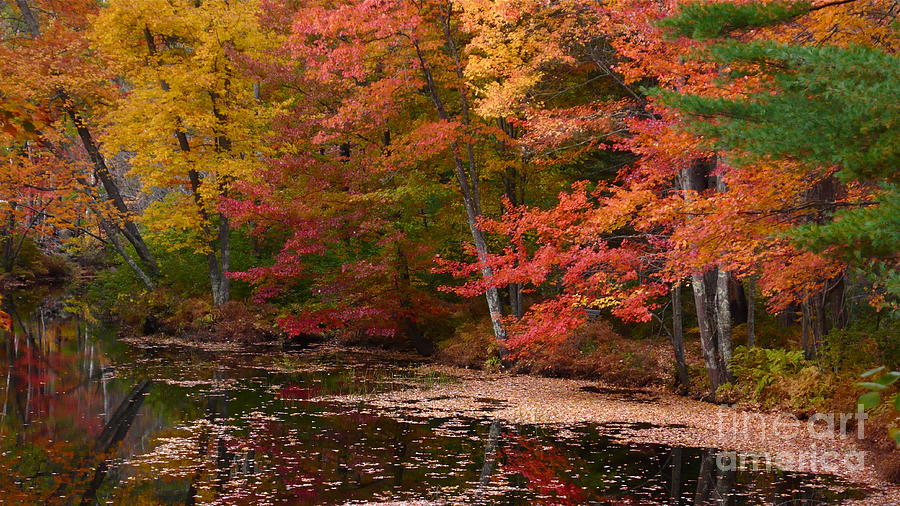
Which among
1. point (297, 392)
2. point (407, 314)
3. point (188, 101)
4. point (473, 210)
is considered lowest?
point (297, 392)

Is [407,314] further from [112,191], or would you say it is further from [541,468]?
[112,191]

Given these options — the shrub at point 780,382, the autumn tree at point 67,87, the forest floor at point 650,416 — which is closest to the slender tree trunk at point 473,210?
the forest floor at point 650,416

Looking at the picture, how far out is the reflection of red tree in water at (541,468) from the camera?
7.99m

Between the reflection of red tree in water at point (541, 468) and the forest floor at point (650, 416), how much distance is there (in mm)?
1340

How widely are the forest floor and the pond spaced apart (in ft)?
1.36

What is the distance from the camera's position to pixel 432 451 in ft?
32.0

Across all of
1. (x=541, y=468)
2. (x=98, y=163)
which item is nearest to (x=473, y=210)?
(x=541, y=468)

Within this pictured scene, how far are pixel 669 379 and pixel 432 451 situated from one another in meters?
6.63

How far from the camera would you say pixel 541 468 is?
9078mm

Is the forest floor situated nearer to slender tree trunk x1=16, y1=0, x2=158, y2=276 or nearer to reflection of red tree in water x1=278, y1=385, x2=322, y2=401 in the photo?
reflection of red tree in water x1=278, y1=385, x2=322, y2=401

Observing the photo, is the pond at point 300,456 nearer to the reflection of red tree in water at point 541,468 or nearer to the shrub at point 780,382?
the reflection of red tree in water at point 541,468

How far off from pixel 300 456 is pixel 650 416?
18.9ft

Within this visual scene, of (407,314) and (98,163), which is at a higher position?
(98,163)

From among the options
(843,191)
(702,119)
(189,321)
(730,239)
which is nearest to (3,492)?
(702,119)
